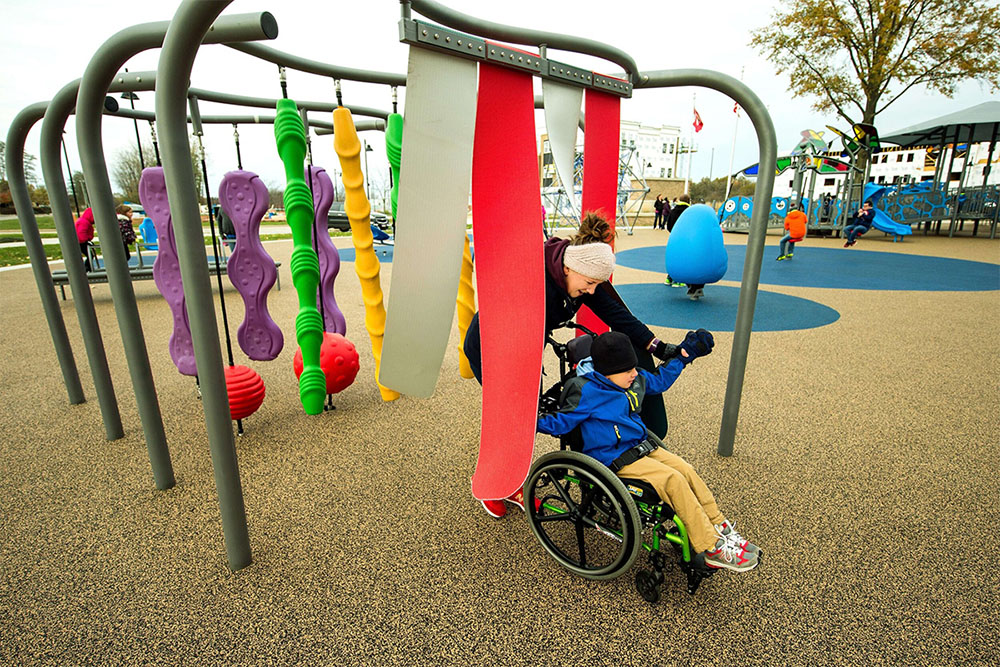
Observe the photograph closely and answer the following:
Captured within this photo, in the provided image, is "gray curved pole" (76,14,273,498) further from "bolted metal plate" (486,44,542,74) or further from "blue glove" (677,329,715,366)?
"blue glove" (677,329,715,366)

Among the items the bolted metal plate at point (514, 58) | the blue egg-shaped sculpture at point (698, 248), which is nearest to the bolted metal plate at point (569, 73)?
the bolted metal plate at point (514, 58)

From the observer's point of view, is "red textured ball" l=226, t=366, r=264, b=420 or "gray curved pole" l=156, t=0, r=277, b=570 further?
"red textured ball" l=226, t=366, r=264, b=420

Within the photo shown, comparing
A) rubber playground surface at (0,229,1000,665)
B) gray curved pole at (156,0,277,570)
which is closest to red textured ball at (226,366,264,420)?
rubber playground surface at (0,229,1000,665)

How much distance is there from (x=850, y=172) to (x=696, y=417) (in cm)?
1735

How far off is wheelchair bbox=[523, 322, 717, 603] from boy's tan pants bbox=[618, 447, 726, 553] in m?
0.05

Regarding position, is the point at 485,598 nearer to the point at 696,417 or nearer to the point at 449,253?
the point at 449,253

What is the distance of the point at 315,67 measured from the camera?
2.72 meters

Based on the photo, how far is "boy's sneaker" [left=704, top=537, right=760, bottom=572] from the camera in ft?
6.20

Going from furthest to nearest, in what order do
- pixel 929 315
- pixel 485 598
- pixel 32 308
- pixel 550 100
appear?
1. pixel 32 308
2. pixel 929 315
3. pixel 550 100
4. pixel 485 598

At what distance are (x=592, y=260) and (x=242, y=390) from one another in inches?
90.6

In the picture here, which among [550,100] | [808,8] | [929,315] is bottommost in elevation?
[929,315]

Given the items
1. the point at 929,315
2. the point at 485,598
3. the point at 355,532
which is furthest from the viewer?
the point at 929,315

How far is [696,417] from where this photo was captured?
362 centimetres

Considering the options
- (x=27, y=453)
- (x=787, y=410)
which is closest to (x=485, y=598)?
(x=787, y=410)
